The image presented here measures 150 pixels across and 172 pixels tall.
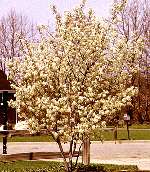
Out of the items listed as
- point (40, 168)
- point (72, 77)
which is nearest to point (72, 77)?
point (72, 77)

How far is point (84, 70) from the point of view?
11305mm

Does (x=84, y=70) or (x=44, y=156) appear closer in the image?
(x=84, y=70)

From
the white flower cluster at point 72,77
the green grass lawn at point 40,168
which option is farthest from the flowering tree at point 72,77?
the green grass lawn at point 40,168

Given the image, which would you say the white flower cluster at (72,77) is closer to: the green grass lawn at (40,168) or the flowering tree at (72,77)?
the flowering tree at (72,77)

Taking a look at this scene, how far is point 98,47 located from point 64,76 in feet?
3.37

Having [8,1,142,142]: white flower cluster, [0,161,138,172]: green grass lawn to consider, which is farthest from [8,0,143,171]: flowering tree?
[0,161,138,172]: green grass lawn

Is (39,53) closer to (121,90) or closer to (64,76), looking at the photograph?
(64,76)

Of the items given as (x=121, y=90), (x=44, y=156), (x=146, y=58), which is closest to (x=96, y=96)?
(x=121, y=90)

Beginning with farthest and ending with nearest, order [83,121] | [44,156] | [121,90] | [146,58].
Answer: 1. [146,58]
2. [44,156]
3. [121,90]
4. [83,121]

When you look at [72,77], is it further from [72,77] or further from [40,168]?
[40,168]

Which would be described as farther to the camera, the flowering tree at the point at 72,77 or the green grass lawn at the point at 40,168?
the green grass lawn at the point at 40,168

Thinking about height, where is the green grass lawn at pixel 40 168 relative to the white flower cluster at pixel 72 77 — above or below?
below

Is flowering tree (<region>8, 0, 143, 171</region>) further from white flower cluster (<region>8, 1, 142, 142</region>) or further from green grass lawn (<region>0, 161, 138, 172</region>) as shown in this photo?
green grass lawn (<region>0, 161, 138, 172</region>)

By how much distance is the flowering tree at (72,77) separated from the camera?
10.9 m
